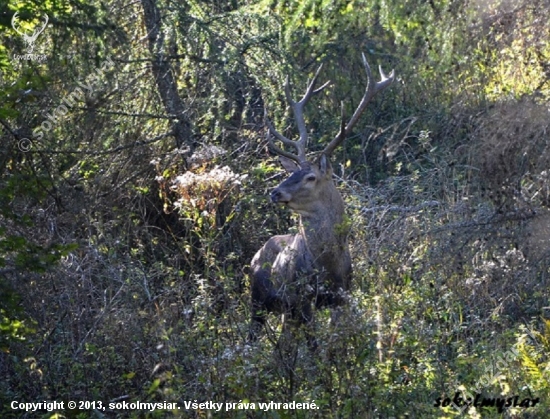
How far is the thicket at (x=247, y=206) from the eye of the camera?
21.4 feet

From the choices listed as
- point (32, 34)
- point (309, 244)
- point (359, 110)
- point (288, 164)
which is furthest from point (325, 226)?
point (32, 34)

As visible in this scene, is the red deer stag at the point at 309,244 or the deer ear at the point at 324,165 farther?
the deer ear at the point at 324,165

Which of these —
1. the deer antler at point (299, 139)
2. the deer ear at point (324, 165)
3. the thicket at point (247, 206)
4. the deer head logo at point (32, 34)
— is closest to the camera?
the thicket at point (247, 206)

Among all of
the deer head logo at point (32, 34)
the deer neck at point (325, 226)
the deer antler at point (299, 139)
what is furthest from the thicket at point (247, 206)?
the deer antler at point (299, 139)

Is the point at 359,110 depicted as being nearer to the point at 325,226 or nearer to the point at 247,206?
the point at 325,226

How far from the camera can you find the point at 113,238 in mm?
10305

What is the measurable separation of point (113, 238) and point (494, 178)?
→ 13.3ft

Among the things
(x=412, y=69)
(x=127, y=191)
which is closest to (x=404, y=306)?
(x=127, y=191)

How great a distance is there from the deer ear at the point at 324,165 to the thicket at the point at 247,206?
0.83 meters

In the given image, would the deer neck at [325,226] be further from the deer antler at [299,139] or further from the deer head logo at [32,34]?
the deer head logo at [32,34]

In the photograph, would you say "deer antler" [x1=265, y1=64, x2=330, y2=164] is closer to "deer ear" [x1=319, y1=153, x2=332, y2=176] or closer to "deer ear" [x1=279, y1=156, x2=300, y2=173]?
"deer ear" [x1=279, y1=156, x2=300, y2=173]

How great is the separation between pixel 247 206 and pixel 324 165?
5.70ft

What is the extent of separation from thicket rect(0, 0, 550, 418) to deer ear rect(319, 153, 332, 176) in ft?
2.72

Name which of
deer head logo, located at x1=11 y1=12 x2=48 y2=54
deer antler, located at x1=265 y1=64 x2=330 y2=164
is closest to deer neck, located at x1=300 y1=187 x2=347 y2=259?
deer antler, located at x1=265 y1=64 x2=330 y2=164
